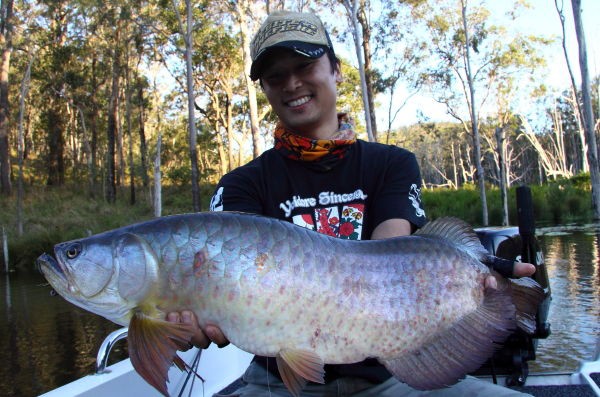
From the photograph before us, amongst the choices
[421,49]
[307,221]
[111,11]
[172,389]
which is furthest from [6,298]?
[421,49]

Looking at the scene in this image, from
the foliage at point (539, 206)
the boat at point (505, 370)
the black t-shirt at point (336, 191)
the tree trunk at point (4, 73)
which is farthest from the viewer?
the tree trunk at point (4, 73)

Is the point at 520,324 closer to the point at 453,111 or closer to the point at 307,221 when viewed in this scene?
the point at 307,221

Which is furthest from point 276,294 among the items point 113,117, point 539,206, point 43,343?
point 113,117

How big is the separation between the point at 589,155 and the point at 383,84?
11.9 metres

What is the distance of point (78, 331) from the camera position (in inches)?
433

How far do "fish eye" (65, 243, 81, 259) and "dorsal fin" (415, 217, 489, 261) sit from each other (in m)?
1.21

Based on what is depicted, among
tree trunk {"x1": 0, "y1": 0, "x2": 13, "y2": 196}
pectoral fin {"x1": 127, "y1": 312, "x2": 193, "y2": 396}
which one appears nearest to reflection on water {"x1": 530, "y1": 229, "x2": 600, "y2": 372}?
pectoral fin {"x1": 127, "y1": 312, "x2": 193, "y2": 396}

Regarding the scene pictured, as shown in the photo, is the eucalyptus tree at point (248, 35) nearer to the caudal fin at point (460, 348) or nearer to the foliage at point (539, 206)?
the foliage at point (539, 206)

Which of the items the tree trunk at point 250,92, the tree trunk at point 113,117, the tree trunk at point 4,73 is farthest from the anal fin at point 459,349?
the tree trunk at point 4,73

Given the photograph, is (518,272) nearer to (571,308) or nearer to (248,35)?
(571,308)

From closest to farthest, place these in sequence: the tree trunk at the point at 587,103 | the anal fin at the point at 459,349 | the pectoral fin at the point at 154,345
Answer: the pectoral fin at the point at 154,345 → the anal fin at the point at 459,349 → the tree trunk at the point at 587,103

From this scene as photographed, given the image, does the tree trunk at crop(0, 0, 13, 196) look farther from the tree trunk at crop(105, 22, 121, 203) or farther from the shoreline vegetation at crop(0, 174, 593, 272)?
the tree trunk at crop(105, 22, 121, 203)

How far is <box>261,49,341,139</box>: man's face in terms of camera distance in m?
2.56

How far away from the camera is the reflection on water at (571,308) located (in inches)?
276
